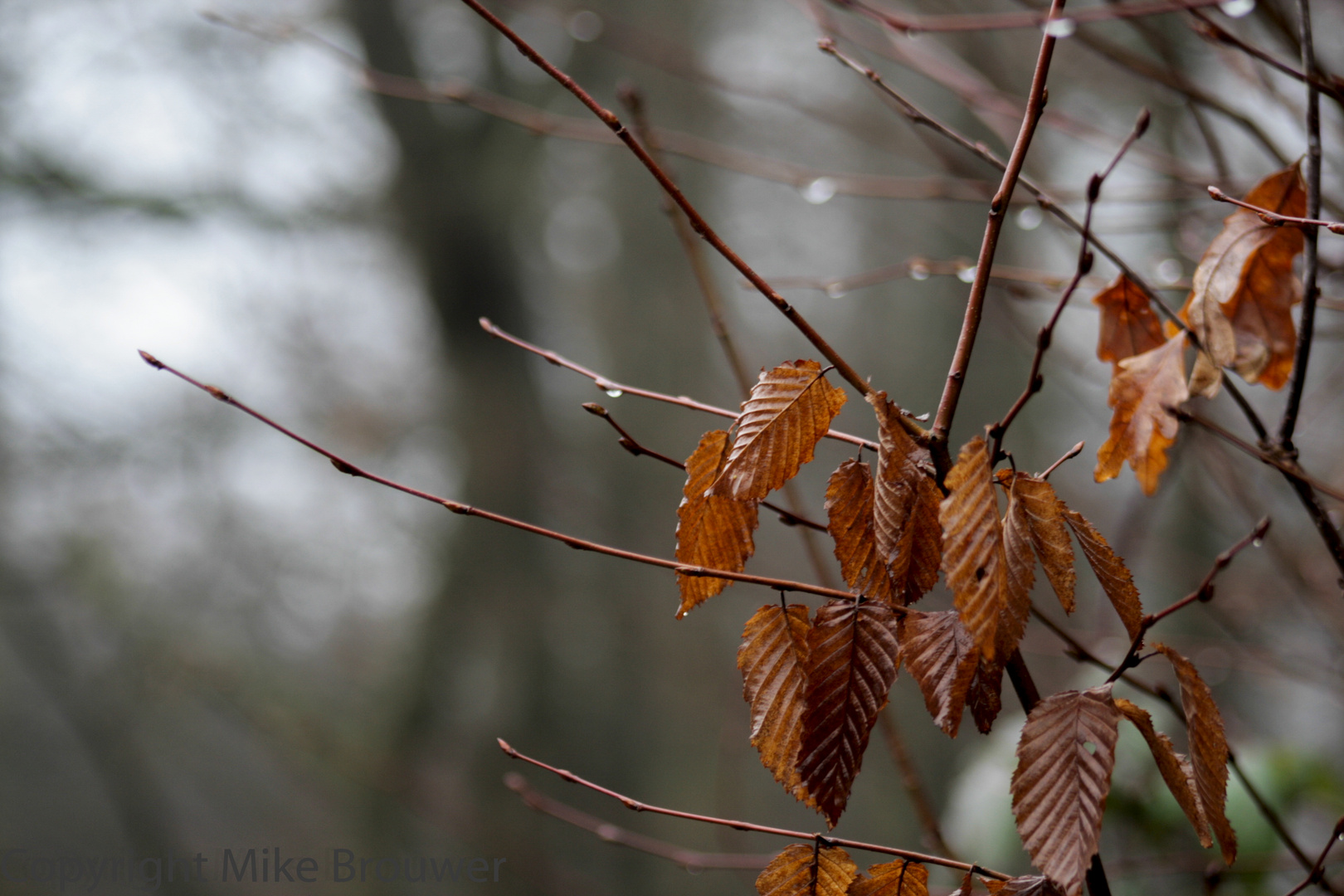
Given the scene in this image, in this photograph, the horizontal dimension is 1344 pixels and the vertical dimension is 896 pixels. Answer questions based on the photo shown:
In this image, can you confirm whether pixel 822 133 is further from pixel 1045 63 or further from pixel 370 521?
pixel 1045 63

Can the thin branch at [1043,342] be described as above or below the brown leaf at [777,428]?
above

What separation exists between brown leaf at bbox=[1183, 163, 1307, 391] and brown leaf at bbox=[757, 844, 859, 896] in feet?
1.05

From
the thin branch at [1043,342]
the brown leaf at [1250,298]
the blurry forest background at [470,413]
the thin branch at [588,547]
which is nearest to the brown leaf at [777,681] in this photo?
the thin branch at [588,547]

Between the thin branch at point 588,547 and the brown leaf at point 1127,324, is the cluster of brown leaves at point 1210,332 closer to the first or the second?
the brown leaf at point 1127,324

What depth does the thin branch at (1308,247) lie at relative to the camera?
18.0 inches

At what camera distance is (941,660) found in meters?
0.37

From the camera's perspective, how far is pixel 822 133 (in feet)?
11.5

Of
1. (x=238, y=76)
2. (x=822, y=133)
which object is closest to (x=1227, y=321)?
(x=238, y=76)

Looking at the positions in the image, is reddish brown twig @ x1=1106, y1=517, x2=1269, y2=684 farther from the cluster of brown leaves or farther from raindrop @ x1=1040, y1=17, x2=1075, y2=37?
raindrop @ x1=1040, y1=17, x2=1075, y2=37

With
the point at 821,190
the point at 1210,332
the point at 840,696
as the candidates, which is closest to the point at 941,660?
the point at 840,696

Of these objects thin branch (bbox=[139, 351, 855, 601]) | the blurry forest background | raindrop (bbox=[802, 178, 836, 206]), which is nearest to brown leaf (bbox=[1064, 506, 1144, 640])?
thin branch (bbox=[139, 351, 855, 601])

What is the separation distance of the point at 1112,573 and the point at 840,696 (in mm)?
137

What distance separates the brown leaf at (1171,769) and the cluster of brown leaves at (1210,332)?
0.11 m

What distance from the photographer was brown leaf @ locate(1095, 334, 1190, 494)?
0.42 metres
